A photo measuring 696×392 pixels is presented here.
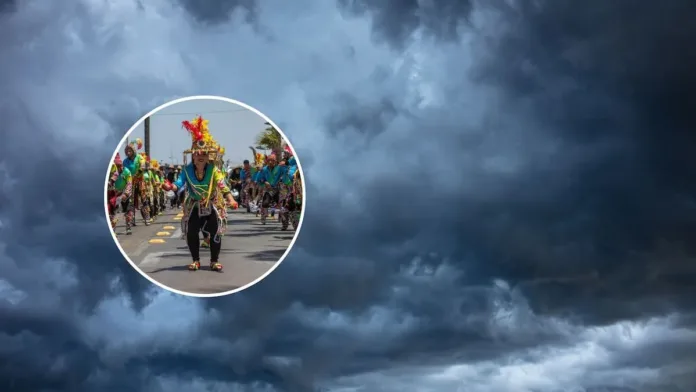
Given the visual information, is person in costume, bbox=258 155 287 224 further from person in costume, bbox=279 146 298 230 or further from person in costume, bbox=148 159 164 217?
person in costume, bbox=148 159 164 217

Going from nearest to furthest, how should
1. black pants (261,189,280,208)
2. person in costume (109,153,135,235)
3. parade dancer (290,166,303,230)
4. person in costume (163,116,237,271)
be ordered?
person in costume (163,116,237,271)
person in costume (109,153,135,235)
parade dancer (290,166,303,230)
black pants (261,189,280,208)

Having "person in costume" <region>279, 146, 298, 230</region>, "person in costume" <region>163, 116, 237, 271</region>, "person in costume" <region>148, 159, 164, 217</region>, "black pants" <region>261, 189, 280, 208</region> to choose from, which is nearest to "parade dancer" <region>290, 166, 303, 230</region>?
"person in costume" <region>279, 146, 298, 230</region>

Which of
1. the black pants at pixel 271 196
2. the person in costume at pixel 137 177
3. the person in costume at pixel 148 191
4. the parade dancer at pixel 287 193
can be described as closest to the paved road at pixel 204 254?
the parade dancer at pixel 287 193

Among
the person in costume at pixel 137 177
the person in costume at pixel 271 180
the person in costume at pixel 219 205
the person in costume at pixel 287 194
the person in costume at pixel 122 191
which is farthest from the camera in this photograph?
the person in costume at pixel 271 180

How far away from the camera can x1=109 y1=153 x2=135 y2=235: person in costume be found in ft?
51.8

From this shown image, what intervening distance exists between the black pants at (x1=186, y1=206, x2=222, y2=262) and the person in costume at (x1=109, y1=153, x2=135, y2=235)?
3.28 ft

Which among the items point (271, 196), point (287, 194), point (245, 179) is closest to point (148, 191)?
point (245, 179)

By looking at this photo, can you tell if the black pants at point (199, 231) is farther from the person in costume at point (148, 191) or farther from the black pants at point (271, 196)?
the black pants at point (271, 196)

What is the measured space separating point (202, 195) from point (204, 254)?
1241 millimetres

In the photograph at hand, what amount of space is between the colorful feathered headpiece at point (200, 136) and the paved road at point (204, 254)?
4.96 ft

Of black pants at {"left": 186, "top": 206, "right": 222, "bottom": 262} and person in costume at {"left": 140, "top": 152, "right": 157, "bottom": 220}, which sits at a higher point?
person in costume at {"left": 140, "top": 152, "right": 157, "bottom": 220}

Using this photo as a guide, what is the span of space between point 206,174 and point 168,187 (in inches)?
33.8

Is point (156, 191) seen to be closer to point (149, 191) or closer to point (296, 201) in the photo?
point (149, 191)

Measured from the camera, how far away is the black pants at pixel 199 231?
49.6ft
